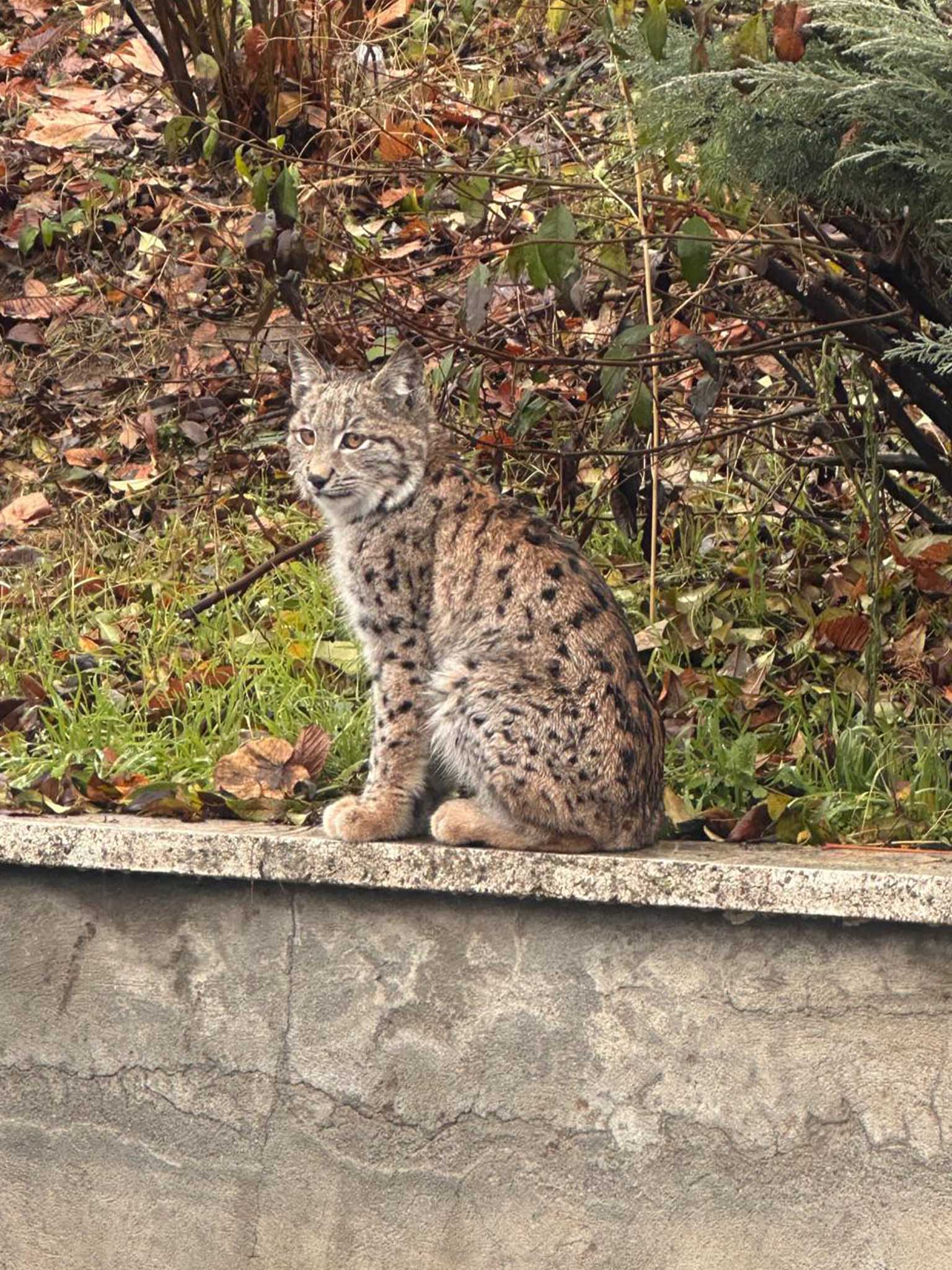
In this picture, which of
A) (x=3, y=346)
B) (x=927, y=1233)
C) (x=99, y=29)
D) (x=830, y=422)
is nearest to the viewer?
(x=927, y=1233)

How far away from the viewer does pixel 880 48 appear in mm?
3955

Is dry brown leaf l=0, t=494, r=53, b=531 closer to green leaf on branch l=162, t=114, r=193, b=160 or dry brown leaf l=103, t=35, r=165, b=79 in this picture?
green leaf on branch l=162, t=114, r=193, b=160

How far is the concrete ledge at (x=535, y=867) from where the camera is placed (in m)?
3.63

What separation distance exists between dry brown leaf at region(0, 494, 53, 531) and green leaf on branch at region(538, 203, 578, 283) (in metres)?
3.57

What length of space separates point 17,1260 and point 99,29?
727cm

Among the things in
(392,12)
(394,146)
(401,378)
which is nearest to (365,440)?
(401,378)

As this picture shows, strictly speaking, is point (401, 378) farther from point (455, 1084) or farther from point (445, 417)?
point (455, 1084)

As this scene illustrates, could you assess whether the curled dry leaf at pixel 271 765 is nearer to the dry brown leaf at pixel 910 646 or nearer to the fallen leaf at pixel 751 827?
the fallen leaf at pixel 751 827

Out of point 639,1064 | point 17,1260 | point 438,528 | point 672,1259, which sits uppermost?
point 438,528

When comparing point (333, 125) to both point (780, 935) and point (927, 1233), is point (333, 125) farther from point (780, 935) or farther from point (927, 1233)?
point (927, 1233)

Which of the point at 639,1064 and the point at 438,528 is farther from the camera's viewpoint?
the point at 438,528

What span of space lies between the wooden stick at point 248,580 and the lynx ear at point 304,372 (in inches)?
22.6

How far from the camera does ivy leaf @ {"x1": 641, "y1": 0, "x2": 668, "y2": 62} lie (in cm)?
387

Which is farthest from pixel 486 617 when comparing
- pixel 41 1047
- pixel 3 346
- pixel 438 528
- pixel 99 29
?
pixel 99 29
